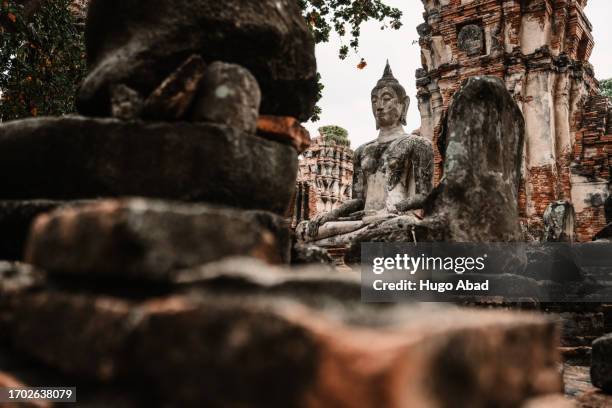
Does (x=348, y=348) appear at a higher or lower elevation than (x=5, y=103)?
lower

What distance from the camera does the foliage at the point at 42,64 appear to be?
605cm

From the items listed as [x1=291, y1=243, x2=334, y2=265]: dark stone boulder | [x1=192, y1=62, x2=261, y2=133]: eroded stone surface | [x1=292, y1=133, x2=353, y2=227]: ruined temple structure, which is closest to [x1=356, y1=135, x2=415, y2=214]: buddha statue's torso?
[x1=291, y1=243, x2=334, y2=265]: dark stone boulder

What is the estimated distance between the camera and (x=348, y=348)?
0.70m

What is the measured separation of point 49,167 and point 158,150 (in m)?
0.41

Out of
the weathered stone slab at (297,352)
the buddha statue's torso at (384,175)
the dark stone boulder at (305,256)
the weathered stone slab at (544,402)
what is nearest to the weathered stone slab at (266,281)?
the weathered stone slab at (297,352)

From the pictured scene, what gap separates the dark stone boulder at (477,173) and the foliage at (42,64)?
16.2 feet

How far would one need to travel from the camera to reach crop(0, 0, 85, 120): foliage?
19.9 ft

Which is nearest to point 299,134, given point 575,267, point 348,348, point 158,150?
point 158,150

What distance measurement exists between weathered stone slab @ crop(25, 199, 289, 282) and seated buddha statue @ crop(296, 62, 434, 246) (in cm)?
366

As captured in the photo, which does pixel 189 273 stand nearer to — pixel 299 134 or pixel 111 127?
pixel 111 127

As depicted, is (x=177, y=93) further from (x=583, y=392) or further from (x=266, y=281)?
(x=583, y=392)

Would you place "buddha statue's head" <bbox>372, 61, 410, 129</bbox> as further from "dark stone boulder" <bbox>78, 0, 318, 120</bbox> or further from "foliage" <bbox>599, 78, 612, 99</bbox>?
"foliage" <bbox>599, 78, 612, 99</bbox>

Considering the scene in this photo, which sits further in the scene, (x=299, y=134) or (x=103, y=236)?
(x=299, y=134)

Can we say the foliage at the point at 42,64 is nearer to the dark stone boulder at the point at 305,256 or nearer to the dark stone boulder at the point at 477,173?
the dark stone boulder at the point at 477,173
